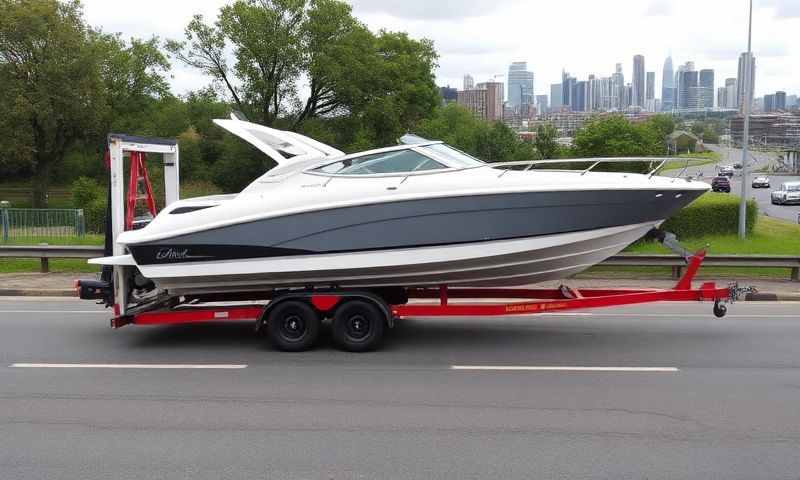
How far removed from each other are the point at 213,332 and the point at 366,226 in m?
3.03

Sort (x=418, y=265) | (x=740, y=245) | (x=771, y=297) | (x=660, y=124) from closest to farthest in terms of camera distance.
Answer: (x=418, y=265) → (x=771, y=297) → (x=740, y=245) → (x=660, y=124)

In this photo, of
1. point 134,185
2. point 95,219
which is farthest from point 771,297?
point 95,219

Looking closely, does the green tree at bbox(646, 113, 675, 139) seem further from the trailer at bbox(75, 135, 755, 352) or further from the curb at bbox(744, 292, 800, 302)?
the trailer at bbox(75, 135, 755, 352)

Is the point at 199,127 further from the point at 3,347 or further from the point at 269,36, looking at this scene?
the point at 3,347

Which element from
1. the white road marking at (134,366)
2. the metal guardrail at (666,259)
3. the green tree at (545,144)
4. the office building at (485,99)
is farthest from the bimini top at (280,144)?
the office building at (485,99)

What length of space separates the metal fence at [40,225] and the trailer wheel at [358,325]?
40.2ft

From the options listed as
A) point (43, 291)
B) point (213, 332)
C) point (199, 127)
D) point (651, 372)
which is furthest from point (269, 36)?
point (651, 372)

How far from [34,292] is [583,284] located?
991cm

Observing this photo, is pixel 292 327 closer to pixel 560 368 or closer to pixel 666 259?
pixel 560 368

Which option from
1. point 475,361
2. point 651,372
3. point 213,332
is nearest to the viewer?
point 651,372

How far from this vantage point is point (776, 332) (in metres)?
9.66

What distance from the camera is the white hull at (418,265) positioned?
8391mm

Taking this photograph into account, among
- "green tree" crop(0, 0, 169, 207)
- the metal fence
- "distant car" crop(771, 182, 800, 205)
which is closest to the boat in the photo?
the metal fence

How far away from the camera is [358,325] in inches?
340
